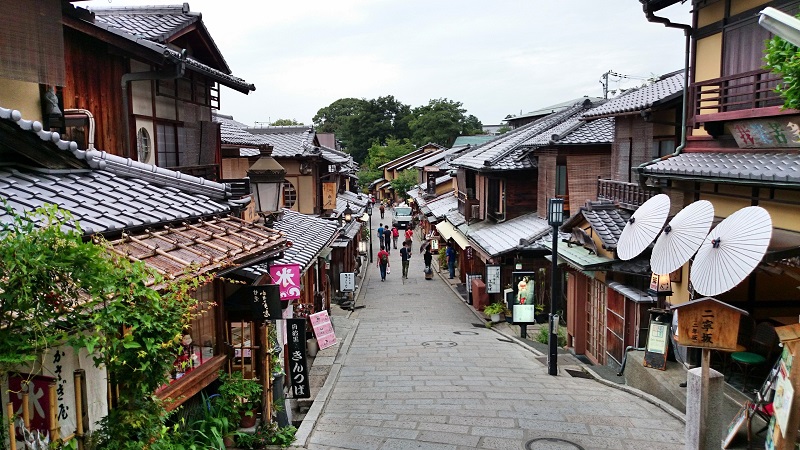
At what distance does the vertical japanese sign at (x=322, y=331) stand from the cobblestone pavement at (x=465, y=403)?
32.5 inches

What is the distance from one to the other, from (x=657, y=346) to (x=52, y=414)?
1155 cm

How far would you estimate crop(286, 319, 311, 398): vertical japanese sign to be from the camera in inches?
505

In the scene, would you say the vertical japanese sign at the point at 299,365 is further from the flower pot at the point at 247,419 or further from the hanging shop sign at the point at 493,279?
the hanging shop sign at the point at 493,279

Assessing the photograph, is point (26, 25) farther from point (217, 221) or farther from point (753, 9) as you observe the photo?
point (753, 9)

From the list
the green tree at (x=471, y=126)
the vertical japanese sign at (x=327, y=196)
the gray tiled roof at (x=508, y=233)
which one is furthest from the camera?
the green tree at (x=471, y=126)

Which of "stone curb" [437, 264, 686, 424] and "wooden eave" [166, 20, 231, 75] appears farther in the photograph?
"wooden eave" [166, 20, 231, 75]

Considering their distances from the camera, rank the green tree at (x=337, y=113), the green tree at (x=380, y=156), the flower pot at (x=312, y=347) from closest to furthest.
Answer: the flower pot at (x=312, y=347), the green tree at (x=380, y=156), the green tree at (x=337, y=113)

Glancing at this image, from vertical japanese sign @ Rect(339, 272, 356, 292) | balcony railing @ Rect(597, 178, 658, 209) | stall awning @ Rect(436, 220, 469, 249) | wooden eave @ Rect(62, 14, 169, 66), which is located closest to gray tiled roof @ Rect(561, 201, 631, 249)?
balcony railing @ Rect(597, 178, 658, 209)

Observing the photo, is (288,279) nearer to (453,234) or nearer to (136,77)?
(136,77)

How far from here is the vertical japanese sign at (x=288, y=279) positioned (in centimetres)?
1338

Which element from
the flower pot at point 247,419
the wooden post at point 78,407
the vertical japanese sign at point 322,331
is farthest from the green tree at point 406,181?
the wooden post at point 78,407

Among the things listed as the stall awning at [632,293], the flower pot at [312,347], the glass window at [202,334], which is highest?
the glass window at [202,334]

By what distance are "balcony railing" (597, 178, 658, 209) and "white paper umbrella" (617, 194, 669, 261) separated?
2689 millimetres

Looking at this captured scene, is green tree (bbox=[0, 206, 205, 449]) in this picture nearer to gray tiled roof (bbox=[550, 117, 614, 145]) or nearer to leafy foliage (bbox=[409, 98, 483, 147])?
gray tiled roof (bbox=[550, 117, 614, 145])
